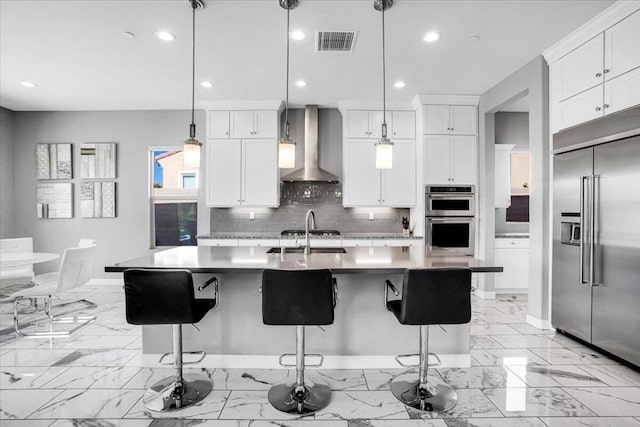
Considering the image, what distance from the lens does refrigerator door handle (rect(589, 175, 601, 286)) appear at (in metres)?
2.92

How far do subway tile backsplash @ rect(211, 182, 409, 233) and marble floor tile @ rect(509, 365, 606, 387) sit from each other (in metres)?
3.01

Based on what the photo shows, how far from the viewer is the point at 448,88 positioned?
183 inches

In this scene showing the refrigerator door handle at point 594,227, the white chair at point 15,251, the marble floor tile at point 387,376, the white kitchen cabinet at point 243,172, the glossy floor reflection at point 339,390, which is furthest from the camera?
the white kitchen cabinet at point 243,172

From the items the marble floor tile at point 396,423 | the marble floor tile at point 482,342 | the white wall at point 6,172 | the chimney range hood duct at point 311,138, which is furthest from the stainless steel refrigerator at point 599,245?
the white wall at point 6,172

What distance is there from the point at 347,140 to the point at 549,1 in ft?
9.65

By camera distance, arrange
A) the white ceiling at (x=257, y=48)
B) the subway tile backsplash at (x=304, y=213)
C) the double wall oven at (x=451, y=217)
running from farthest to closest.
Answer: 1. the subway tile backsplash at (x=304, y=213)
2. the double wall oven at (x=451, y=217)
3. the white ceiling at (x=257, y=48)

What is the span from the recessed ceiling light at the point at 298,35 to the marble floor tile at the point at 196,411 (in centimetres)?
308

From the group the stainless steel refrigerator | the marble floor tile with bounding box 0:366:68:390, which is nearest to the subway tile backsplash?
the stainless steel refrigerator

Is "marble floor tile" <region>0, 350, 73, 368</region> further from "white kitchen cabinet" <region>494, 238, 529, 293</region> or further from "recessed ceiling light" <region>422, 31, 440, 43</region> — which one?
"white kitchen cabinet" <region>494, 238, 529, 293</region>

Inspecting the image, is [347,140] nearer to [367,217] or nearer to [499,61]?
[367,217]

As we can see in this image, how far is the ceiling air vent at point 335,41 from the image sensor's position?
10.3 feet

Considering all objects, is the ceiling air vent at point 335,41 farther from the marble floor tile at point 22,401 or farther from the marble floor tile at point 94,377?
the marble floor tile at point 22,401

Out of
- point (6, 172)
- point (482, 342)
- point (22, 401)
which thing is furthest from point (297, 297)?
point (6, 172)

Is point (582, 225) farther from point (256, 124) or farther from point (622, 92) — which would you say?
point (256, 124)
